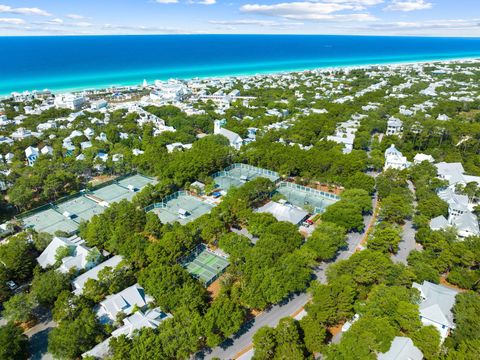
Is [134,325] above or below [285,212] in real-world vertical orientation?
below

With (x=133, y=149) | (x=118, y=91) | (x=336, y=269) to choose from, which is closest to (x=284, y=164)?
(x=336, y=269)

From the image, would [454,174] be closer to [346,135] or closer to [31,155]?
[346,135]

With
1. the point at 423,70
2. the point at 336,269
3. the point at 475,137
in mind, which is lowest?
the point at 336,269

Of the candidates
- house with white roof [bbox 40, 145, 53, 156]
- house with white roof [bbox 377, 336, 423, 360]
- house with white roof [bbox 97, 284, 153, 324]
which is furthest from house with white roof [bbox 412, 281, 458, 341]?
house with white roof [bbox 40, 145, 53, 156]

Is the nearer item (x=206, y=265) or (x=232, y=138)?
(x=206, y=265)

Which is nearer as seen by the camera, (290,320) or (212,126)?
(290,320)

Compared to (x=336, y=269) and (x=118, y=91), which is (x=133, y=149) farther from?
(x=118, y=91)

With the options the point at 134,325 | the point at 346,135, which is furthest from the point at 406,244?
the point at 346,135

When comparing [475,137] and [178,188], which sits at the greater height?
[475,137]
